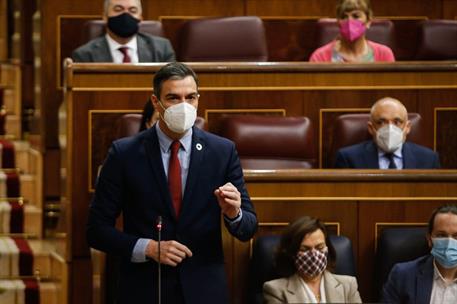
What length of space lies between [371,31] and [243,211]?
6.06ft

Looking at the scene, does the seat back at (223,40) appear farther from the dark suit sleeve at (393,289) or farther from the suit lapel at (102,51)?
the dark suit sleeve at (393,289)

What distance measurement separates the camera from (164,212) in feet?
7.64

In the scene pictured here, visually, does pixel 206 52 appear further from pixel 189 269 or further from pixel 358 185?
pixel 189 269

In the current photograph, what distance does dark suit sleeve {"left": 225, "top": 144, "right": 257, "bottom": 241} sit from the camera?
7.45ft

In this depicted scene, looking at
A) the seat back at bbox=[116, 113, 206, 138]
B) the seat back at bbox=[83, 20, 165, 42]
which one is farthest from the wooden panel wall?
the seat back at bbox=[116, 113, 206, 138]

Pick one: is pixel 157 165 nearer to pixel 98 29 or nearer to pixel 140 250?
pixel 140 250

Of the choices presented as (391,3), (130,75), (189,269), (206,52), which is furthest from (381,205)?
(391,3)

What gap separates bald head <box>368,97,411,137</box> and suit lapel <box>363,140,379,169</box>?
39mm

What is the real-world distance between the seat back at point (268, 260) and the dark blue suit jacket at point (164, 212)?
0.21 meters

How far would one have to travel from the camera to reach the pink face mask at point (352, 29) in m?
3.65

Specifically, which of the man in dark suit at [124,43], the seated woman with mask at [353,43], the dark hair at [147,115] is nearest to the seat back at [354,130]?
the seated woman with mask at [353,43]

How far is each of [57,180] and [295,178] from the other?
120 cm

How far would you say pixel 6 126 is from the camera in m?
4.13

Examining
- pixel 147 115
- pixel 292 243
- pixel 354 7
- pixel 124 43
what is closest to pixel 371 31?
pixel 354 7
